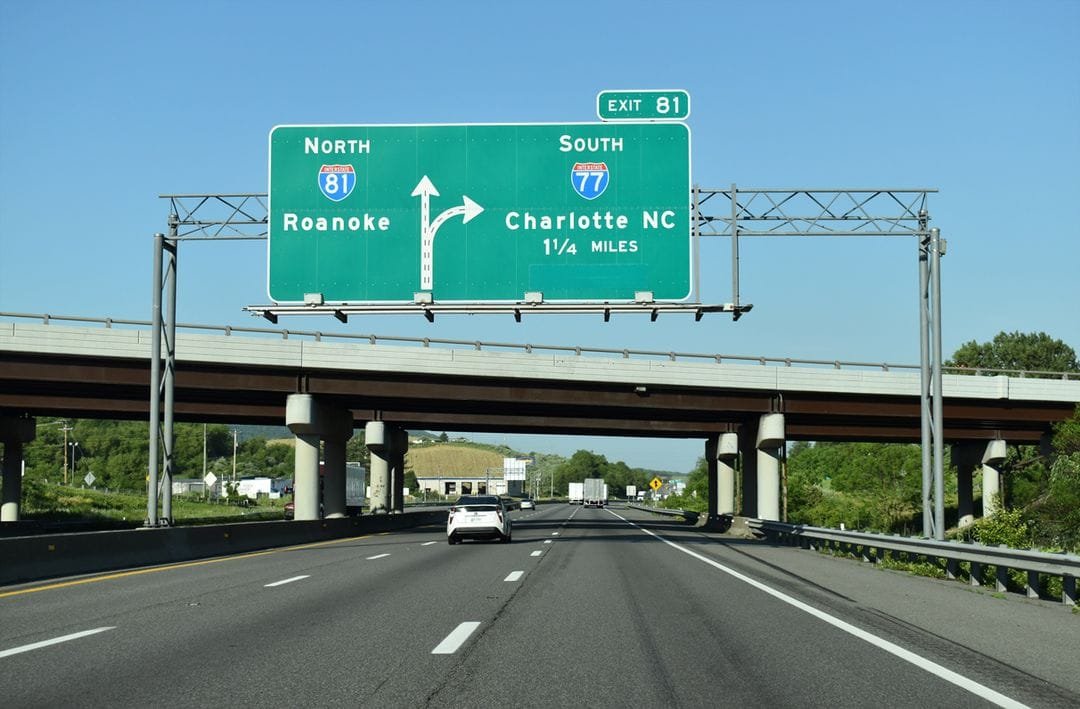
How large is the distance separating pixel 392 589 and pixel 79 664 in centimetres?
783

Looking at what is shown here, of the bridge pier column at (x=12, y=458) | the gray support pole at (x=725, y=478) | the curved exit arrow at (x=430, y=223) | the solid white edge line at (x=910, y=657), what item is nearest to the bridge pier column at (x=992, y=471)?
the gray support pole at (x=725, y=478)

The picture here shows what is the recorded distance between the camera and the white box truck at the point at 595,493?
149500 mm

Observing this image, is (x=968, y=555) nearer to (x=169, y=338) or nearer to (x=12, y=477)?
(x=169, y=338)

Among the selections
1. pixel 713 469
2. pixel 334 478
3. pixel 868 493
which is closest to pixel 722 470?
pixel 713 469

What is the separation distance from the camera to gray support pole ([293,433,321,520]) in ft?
154

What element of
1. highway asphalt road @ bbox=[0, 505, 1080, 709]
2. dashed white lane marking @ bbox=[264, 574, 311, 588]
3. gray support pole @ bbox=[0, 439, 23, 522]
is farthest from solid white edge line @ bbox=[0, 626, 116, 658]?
gray support pole @ bbox=[0, 439, 23, 522]

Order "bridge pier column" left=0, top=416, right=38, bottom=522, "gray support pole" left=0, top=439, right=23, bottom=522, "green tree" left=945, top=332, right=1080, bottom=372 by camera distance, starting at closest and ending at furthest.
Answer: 1. "bridge pier column" left=0, top=416, right=38, bottom=522
2. "gray support pole" left=0, top=439, right=23, bottom=522
3. "green tree" left=945, top=332, right=1080, bottom=372

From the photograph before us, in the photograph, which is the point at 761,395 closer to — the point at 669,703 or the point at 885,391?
the point at 885,391

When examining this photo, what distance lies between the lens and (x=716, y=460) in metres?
71.2

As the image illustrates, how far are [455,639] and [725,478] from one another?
61.4m

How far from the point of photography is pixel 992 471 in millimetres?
65688

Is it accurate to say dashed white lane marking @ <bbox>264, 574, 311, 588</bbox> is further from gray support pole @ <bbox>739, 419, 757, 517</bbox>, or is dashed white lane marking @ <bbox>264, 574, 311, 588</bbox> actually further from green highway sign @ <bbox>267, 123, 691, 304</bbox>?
gray support pole @ <bbox>739, 419, 757, 517</bbox>

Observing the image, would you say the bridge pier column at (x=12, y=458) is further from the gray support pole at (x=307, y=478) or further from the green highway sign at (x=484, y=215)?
the green highway sign at (x=484, y=215)

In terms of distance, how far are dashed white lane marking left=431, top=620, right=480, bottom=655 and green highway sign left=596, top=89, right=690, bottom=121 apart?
16047mm
